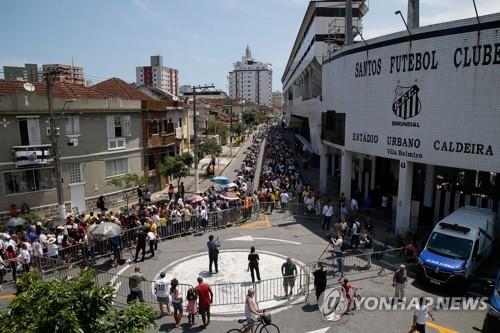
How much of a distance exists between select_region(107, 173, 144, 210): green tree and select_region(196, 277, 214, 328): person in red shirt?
16880 mm

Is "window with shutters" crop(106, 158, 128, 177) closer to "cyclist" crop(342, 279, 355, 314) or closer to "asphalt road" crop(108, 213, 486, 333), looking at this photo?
"asphalt road" crop(108, 213, 486, 333)

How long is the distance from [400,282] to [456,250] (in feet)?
10.1

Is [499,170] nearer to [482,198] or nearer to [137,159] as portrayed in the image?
[482,198]

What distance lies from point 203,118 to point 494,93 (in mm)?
54846

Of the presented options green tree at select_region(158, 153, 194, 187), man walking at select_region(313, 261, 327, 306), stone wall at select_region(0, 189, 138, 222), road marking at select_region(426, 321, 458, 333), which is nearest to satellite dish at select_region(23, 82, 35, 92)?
stone wall at select_region(0, 189, 138, 222)

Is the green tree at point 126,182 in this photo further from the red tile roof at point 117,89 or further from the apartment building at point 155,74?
the apartment building at point 155,74

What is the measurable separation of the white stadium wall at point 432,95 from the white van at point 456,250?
261 cm

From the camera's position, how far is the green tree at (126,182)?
2666 centimetres

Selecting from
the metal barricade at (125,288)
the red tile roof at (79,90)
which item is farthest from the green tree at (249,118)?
the metal barricade at (125,288)

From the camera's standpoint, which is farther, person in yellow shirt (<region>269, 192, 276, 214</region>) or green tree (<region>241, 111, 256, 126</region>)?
green tree (<region>241, 111, 256, 126</region>)

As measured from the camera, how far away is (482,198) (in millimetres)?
19516

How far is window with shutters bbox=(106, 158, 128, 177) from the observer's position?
94.4 ft

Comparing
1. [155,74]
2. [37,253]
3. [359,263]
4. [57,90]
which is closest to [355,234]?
[359,263]

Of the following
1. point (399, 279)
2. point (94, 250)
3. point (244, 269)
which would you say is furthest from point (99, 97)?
point (399, 279)
